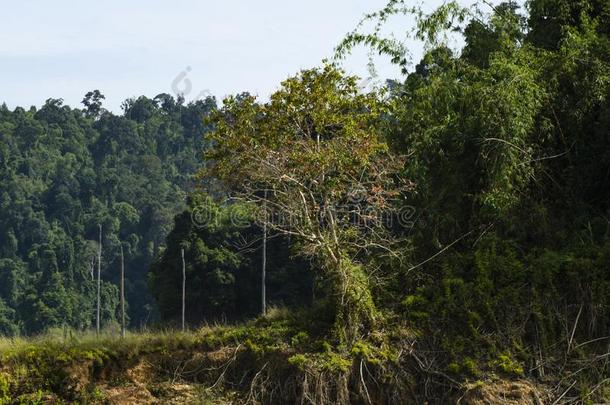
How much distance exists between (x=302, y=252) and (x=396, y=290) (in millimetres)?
1681

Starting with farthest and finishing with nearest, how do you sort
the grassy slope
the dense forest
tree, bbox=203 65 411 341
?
the dense forest < tree, bbox=203 65 411 341 < the grassy slope

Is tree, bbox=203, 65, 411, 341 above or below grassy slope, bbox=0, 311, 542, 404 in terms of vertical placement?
above

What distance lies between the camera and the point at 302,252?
14.1m

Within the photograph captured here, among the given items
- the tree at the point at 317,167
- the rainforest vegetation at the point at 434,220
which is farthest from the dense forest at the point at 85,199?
the tree at the point at 317,167

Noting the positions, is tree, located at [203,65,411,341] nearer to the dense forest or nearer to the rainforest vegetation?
the rainforest vegetation

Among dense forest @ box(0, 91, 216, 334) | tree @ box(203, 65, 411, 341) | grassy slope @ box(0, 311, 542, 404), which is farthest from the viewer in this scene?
dense forest @ box(0, 91, 216, 334)

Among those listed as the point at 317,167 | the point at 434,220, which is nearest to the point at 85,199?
the point at 434,220

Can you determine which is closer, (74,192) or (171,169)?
(74,192)

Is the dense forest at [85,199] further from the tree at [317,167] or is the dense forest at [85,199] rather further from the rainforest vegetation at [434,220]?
the tree at [317,167]

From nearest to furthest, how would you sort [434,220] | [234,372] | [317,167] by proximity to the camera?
1. [317,167]
2. [234,372]
3. [434,220]

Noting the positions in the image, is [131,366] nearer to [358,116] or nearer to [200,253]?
[358,116]

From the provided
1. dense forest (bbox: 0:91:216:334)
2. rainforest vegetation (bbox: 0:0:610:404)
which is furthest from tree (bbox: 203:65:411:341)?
dense forest (bbox: 0:91:216:334)

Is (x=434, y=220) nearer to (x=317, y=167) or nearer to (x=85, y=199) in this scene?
(x=317, y=167)

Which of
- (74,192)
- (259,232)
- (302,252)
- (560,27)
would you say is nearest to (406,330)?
(302,252)
